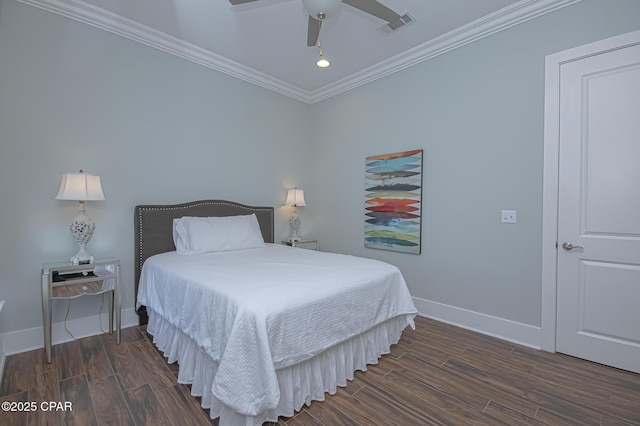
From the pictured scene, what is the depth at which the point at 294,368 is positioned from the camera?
1701 mm

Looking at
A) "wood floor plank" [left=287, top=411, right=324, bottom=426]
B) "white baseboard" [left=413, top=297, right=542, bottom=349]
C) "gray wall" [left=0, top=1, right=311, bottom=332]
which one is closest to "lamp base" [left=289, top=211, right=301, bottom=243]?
"gray wall" [left=0, top=1, right=311, bottom=332]

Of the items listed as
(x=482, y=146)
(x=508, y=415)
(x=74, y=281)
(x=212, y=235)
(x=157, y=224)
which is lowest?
(x=508, y=415)

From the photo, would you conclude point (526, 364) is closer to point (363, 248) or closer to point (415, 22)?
point (363, 248)

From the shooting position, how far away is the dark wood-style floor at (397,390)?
167cm

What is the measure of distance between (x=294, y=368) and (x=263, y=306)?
0.48 meters

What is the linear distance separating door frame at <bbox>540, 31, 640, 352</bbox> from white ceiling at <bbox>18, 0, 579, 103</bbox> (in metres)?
0.59

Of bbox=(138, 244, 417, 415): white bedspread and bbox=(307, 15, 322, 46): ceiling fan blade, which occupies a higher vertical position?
bbox=(307, 15, 322, 46): ceiling fan blade

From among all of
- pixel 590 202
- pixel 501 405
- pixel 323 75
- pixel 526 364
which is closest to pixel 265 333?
pixel 501 405

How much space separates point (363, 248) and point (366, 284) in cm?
184

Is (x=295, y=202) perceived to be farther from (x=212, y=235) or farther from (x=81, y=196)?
(x=81, y=196)

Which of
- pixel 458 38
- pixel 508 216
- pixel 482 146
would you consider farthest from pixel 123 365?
pixel 458 38

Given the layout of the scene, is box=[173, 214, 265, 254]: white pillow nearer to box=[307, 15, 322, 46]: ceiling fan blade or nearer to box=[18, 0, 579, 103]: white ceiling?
box=[18, 0, 579, 103]: white ceiling

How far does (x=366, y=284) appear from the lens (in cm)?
209

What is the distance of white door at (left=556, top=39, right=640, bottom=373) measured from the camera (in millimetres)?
2133
